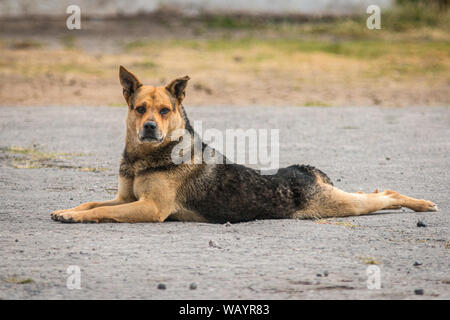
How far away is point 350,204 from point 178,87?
2.18 meters

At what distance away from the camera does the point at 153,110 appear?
8.09m

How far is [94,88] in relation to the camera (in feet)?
66.6

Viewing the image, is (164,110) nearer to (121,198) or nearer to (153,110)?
(153,110)

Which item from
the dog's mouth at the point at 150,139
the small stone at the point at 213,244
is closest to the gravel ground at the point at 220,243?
the small stone at the point at 213,244

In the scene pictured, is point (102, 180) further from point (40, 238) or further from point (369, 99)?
point (369, 99)

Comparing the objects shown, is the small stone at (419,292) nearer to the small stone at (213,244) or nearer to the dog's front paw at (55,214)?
the small stone at (213,244)

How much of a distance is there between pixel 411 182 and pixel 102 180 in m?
4.05

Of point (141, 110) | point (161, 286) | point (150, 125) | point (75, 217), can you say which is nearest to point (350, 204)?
point (150, 125)

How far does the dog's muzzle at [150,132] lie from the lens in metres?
7.95

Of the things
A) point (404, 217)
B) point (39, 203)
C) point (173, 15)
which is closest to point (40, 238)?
point (39, 203)

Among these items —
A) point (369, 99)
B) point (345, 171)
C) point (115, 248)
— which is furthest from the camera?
point (369, 99)

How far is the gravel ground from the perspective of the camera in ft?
20.0

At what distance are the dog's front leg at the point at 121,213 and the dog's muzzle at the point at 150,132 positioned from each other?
0.61 m

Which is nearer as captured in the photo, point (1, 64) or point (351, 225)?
point (351, 225)
